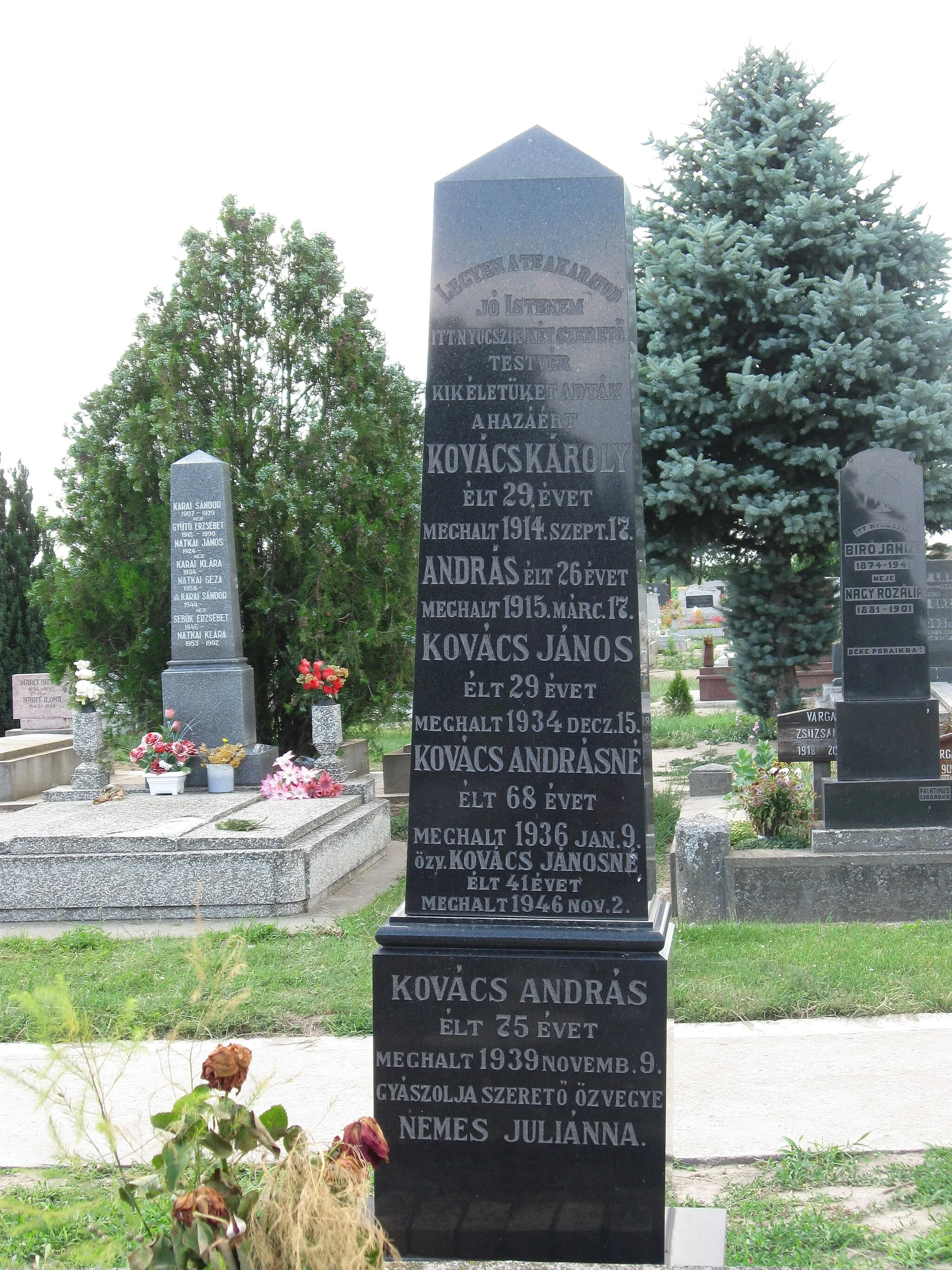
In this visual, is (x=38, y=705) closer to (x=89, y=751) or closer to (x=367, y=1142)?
(x=89, y=751)

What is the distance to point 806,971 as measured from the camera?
5.89 m

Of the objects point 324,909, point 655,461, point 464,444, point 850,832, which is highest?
point 655,461

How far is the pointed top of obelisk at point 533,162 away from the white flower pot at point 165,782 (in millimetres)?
7920

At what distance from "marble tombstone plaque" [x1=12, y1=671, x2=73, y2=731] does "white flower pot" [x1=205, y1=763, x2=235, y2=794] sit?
10.1 metres

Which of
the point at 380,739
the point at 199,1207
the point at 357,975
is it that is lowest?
the point at 357,975

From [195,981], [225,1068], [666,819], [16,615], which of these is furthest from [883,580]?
[16,615]

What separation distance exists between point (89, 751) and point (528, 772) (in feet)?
28.3

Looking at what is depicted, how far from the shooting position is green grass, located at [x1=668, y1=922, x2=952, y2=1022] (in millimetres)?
5441

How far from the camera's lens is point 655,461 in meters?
14.7

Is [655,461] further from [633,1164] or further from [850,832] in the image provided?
[633,1164]

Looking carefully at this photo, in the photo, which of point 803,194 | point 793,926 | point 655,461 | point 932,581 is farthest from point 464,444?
point 932,581

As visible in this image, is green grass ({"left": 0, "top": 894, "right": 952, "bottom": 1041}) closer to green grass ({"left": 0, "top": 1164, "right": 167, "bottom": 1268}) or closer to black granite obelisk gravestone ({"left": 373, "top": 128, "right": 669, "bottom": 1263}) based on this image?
green grass ({"left": 0, "top": 1164, "right": 167, "bottom": 1268})

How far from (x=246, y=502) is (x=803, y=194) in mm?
7390

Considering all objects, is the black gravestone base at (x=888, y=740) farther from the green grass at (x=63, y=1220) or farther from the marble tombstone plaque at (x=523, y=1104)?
the green grass at (x=63, y=1220)
